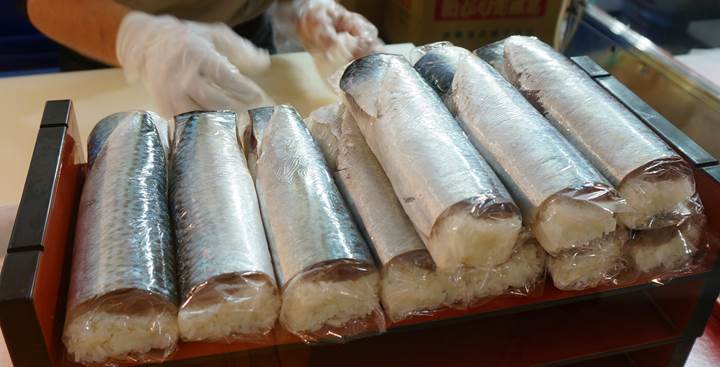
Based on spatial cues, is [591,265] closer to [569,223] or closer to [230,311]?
[569,223]

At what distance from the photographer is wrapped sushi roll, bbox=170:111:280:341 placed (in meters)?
0.84

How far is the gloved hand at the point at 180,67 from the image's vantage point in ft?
4.73

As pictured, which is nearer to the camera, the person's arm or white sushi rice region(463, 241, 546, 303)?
white sushi rice region(463, 241, 546, 303)

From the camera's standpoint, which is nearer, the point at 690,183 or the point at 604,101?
the point at 690,183

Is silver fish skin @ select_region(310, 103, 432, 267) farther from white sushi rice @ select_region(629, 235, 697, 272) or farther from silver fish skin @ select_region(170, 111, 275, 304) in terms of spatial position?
white sushi rice @ select_region(629, 235, 697, 272)

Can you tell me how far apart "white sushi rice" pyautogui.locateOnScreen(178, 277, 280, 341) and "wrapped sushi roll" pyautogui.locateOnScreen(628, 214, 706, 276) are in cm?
58

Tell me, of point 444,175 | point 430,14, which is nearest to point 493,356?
point 444,175

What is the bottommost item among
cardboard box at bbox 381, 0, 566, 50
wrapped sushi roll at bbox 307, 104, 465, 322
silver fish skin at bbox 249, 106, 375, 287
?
cardboard box at bbox 381, 0, 566, 50

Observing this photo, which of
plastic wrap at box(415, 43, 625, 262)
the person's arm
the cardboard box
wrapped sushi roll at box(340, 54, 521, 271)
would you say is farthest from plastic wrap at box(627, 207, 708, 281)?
the cardboard box

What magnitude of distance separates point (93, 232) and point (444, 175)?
1.64ft

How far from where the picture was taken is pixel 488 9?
3.06 m

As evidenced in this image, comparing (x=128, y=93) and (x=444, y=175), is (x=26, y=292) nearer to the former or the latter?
(x=444, y=175)

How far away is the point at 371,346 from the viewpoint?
1092 millimetres

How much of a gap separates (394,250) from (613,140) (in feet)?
1.30
